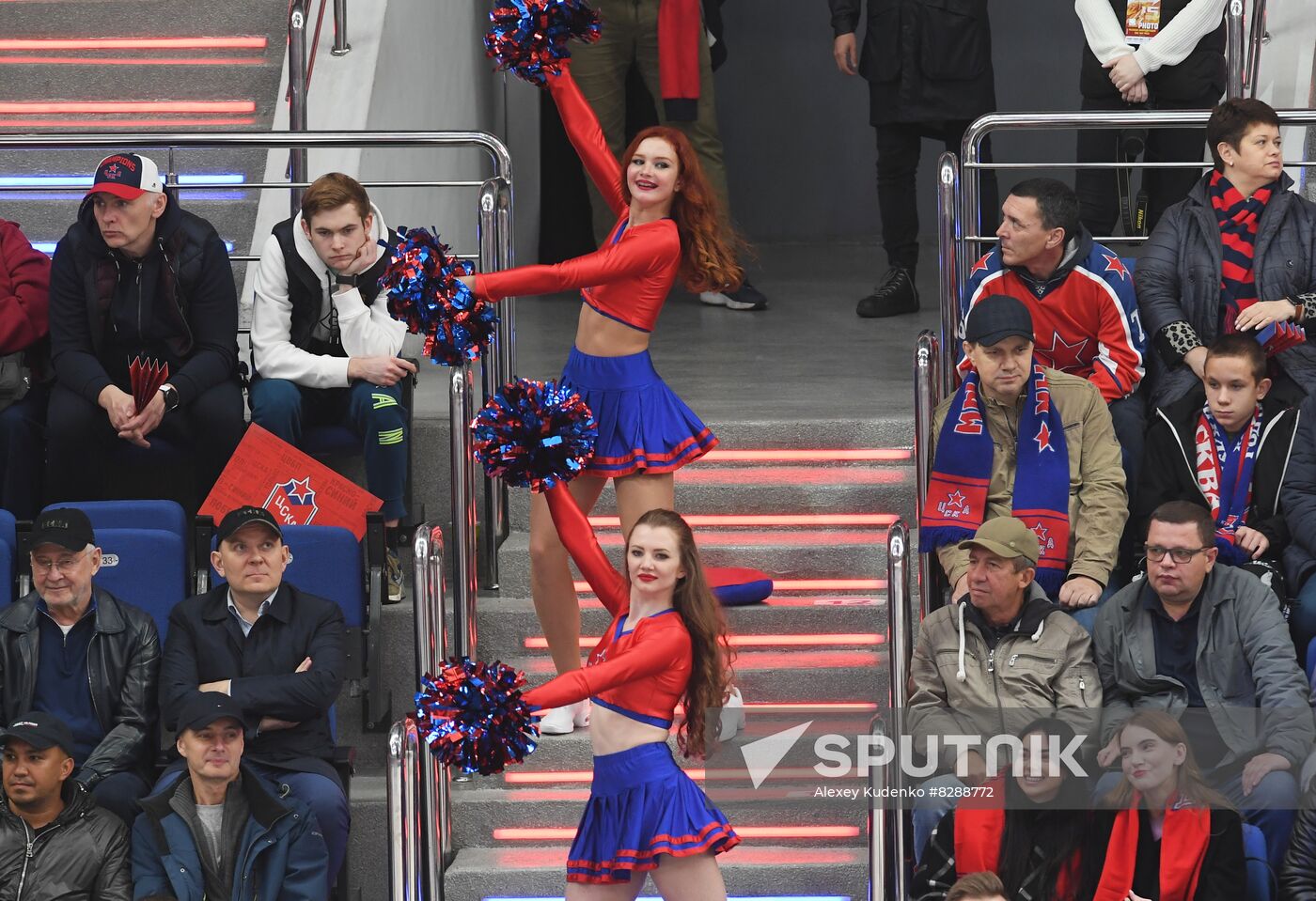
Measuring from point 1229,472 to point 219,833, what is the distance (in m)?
3.04

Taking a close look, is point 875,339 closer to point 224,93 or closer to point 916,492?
point 916,492

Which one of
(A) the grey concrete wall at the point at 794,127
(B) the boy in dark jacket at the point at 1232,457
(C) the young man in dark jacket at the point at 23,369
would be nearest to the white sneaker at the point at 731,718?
(B) the boy in dark jacket at the point at 1232,457

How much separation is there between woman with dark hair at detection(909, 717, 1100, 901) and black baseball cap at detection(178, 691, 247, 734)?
178cm

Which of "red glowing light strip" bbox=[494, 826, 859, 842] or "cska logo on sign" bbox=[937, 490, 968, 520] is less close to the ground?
"cska logo on sign" bbox=[937, 490, 968, 520]

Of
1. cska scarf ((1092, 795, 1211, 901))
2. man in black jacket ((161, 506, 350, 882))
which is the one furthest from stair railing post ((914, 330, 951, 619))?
man in black jacket ((161, 506, 350, 882))

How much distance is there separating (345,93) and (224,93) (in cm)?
56

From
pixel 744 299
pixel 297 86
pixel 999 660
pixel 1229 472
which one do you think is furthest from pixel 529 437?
pixel 744 299

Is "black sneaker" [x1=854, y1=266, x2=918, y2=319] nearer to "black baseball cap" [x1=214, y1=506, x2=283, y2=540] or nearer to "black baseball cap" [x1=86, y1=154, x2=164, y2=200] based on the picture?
"black baseball cap" [x1=86, y1=154, x2=164, y2=200]

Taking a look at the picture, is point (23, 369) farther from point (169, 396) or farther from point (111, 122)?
point (111, 122)

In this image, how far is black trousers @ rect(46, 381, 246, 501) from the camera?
6254 millimetres

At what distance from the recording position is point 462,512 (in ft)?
19.4

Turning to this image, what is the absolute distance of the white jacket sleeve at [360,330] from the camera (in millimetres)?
6410

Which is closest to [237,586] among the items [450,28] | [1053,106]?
[450,28]

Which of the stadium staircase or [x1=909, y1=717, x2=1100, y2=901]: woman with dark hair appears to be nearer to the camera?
[x1=909, y1=717, x2=1100, y2=901]: woman with dark hair
